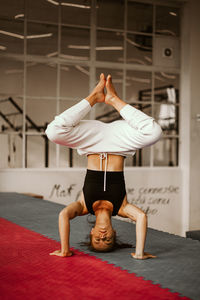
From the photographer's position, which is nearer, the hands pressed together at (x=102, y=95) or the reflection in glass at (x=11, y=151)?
the hands pressed together at (x=102, y=95)

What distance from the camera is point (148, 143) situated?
183 cm

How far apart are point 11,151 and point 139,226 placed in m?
3.04

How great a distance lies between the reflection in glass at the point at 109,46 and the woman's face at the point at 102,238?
11.5 feet

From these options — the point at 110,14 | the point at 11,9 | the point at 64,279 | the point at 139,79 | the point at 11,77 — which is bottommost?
the point at 64,279

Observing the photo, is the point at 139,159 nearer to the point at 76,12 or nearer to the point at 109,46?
the point at 109,46

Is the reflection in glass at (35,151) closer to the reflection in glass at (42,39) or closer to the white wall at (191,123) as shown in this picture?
the reflection in glass at (42,39)

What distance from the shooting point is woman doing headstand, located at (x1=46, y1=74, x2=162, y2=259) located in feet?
6.00

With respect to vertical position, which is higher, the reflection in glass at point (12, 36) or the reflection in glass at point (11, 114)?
the reflection in glass at point (12, 36)

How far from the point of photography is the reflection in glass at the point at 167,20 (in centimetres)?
536

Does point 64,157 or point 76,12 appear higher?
point 76,12

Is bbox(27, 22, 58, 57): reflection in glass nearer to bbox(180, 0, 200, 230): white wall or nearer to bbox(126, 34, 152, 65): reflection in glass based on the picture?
bbox(126, 34, 152, 65): reflection in glass

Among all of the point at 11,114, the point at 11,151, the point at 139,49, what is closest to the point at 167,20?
the point at 139,49

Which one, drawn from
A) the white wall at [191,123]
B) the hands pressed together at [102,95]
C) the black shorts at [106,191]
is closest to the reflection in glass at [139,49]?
the white wall at [191,123]

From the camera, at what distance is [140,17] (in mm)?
5281
